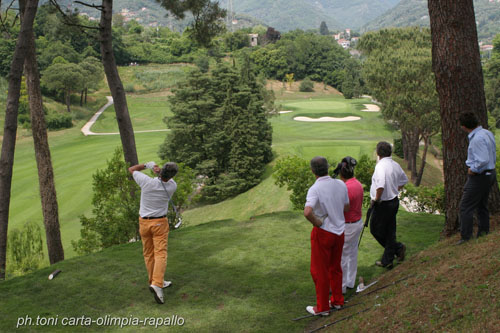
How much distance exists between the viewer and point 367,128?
167 feet

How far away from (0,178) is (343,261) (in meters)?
6.78

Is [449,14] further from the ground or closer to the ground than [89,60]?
closer to the ground

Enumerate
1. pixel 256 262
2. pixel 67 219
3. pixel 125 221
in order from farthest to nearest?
1. pixel 67 219
2. pixel 125 221
3. pixel 256 262

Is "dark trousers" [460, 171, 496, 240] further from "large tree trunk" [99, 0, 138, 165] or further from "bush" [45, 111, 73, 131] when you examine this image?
"bush" [45, 111, 73, 131]

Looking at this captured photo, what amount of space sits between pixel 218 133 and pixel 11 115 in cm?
2132

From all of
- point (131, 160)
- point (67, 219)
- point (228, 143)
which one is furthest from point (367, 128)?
point (131, 160)

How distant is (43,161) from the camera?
36.9 ft

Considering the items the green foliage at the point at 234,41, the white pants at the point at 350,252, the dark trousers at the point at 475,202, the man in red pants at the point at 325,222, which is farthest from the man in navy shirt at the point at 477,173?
the green foliage at the point at 234,41

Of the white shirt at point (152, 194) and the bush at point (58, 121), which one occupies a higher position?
the bush at point (58, 121)

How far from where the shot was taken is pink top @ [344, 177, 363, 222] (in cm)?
589

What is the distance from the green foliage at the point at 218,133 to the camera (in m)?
29.2

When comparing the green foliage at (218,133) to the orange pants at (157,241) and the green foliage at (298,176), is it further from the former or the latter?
the orange pants at (157,241)

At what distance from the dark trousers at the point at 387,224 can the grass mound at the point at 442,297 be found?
1.91 feet

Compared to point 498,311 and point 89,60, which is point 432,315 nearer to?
point 498,311
